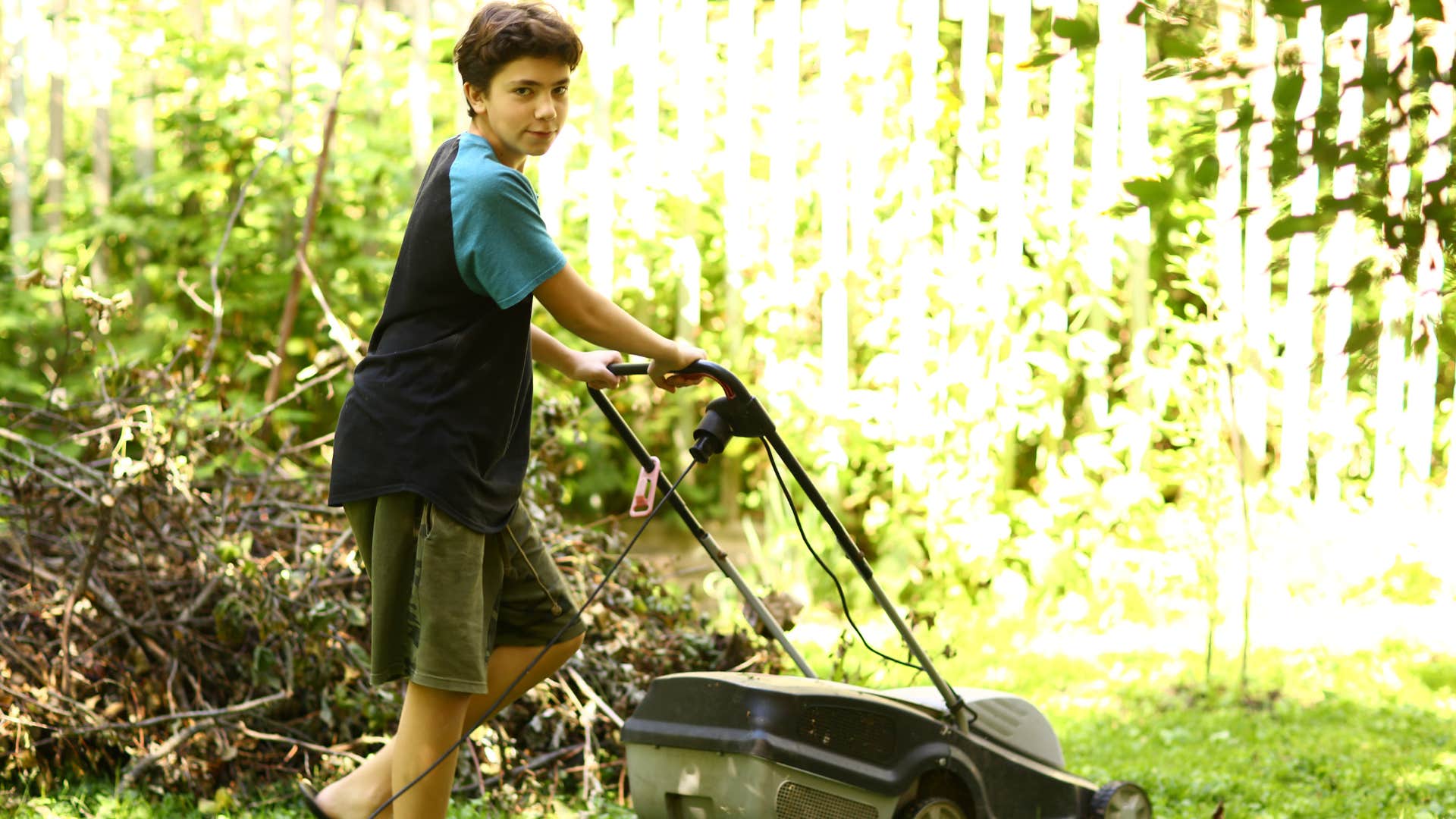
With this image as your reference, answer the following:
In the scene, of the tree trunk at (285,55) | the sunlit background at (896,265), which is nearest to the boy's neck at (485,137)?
the sunlit background at (896,265)

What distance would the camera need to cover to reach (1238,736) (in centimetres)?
421

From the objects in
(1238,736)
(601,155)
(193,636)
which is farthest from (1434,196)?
(601,155)

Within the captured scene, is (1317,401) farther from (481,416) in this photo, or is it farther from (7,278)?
(7,278)

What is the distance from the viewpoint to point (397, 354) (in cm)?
232

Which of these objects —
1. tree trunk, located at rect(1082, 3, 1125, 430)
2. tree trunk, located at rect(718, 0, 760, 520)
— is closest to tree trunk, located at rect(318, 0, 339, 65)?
tree trunk, located at rect(718, 0, 760, 520)

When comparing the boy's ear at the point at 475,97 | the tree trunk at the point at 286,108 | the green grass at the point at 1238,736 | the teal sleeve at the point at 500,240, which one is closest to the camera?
the teal sleeve at the point at 500,240

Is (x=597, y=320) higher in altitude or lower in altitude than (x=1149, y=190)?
lower

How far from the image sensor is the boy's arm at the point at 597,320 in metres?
2.30

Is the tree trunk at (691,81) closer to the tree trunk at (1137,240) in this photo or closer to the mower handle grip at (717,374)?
the tree trunk at (1137,240)

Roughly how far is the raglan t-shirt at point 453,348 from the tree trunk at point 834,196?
12.5 ft

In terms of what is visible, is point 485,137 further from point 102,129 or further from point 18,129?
point 18,129

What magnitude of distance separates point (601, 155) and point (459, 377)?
12.9 feet

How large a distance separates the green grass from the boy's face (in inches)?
65.7

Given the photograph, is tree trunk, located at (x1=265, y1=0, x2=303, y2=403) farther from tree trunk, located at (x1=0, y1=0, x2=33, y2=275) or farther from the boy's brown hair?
the boy's brown hair
